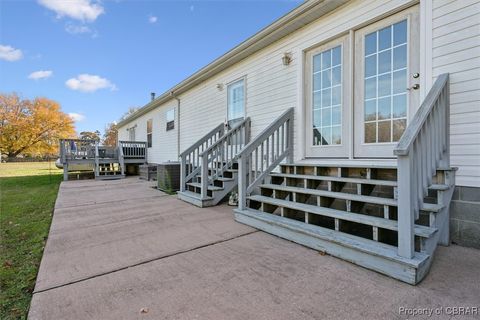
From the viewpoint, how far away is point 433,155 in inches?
95.8

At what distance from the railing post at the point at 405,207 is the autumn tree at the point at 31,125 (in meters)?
39.2

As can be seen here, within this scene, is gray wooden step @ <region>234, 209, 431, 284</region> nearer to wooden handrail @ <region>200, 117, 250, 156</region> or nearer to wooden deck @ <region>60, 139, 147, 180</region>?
wooden handrail @ <region>200, 117, 250, 156</region>

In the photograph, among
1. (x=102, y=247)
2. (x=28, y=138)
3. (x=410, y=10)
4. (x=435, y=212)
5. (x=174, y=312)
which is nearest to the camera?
Result: (x=174, y=312)

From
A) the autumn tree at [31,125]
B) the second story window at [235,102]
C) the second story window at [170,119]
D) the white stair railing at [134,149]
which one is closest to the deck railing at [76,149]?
the white stair railing at [134,149]

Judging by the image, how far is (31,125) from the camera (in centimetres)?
3141

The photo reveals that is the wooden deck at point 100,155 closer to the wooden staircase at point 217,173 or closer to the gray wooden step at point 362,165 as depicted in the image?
the wooden staircase at point 217,173

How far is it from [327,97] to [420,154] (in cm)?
219

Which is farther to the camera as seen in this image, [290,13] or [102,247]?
[290,13]

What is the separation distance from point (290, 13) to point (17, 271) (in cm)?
484

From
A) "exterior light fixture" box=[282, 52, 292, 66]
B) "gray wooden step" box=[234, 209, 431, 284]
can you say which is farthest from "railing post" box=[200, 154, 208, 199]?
"exterior light fixture" box=[282, 52, 292, 66]

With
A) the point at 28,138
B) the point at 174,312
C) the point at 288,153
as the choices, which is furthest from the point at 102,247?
the point at 28,138

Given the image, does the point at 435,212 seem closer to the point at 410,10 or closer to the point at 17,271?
the point at 410,10

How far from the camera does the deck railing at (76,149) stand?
9898 mm

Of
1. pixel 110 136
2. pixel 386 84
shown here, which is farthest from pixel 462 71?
pixel 110 136
